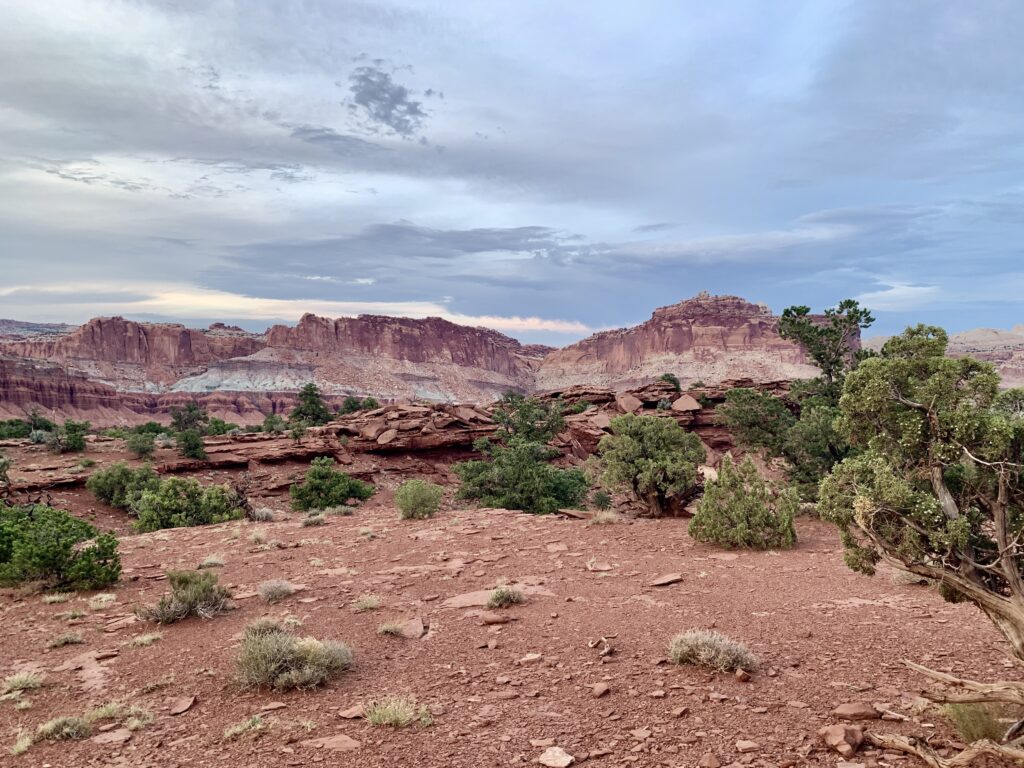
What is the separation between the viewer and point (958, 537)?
5.22 m

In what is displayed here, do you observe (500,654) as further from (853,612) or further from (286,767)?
(853,612)

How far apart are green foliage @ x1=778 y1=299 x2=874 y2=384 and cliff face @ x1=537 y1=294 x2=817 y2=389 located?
109 metres

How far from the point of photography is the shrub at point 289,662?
6.41 meters

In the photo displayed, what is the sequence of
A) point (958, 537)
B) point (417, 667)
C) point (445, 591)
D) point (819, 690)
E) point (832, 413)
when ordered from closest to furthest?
1. point (958, 537)
2. point (819, 690)
3. point (417, 667)
4. point (445, 591)
5. point (832, 413)

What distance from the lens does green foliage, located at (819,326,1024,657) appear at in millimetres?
5277

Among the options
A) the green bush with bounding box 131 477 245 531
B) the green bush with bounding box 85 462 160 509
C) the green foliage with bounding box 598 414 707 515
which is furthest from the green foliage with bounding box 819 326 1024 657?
the green bush with bounding box 85 462 160 509

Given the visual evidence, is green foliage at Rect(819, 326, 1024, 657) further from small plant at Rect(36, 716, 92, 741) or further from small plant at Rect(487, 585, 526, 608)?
small plant at Rect(36, 716, 92, 741)

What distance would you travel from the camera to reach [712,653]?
20.9ft

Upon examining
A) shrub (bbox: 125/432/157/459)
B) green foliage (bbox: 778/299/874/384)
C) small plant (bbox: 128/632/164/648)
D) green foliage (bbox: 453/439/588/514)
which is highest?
green foliage (bbox: 778/299/874/384)

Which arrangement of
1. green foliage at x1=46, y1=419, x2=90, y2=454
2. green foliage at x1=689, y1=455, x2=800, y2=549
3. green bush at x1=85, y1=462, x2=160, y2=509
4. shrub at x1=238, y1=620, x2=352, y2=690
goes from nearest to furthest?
shrub at x1=238, y1=620, x2=352, y2=690
green foliage at x1=689, y1=455, x2=800, y2=549
green bush at x1=85, y1=462, x2=160, y2=509
green foliage at x1=46, y1=419, x2=90, y2=454

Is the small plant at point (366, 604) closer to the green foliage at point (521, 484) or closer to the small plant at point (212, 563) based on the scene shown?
the small plant at point (212, 563)

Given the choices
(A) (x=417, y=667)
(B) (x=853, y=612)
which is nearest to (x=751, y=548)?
(B) (x=853, y=612)

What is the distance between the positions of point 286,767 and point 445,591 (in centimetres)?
543

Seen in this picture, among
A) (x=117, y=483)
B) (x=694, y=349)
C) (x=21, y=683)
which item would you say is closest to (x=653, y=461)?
(x=21, y=683)
